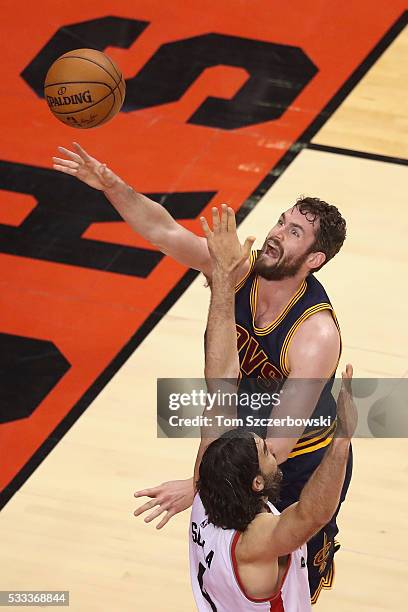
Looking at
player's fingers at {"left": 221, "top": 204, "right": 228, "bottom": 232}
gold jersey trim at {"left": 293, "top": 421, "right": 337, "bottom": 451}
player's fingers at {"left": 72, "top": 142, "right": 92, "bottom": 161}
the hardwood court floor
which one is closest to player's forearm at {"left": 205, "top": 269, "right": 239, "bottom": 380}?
player's fingers at {"left": 221, "top": 204, "right": 228, "bottom": 232}

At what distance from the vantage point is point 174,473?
6.89 meters

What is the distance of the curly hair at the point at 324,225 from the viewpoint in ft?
18.1

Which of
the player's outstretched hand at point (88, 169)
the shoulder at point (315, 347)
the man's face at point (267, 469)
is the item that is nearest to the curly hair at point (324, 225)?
the shoulder at point (315, 347)

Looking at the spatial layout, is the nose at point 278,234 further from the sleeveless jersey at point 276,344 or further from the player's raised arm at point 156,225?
the player's raised arm at point 156,225

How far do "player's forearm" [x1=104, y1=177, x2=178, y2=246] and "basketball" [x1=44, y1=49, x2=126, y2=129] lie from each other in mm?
900

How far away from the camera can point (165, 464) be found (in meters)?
6.95

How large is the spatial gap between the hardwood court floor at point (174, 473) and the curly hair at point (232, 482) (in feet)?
5.90

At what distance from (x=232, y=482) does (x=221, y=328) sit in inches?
25.4

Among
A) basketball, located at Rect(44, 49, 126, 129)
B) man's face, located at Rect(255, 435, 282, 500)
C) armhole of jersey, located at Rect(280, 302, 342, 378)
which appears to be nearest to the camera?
man's face, located at Rect(255, 435, 282, 500)

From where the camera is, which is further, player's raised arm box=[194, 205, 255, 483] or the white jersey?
player's raised arm box=[194, 205, 255, 483]

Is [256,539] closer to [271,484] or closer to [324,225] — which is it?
[271,484]

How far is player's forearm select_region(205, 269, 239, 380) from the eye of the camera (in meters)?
4.86

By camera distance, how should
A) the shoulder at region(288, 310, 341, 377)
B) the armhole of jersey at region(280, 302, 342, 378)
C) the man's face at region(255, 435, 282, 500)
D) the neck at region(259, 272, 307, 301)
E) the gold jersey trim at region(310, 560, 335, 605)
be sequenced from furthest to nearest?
the gold jersey trim at region(310, 560, 335, 605) < the neck at region(259, 272, 307, 301) < the armhole of jersey at region(280, 302, 342, 378) < the shoulder at region(288, 310, 341, 377) < the man's face at region(255, 435, 282, 500)

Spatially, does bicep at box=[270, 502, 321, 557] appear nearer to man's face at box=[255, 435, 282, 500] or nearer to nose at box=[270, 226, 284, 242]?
man's face at box=[255, 435, 282, 500]
